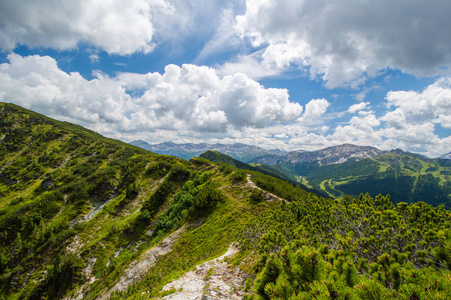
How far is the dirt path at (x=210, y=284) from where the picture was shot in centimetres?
1354

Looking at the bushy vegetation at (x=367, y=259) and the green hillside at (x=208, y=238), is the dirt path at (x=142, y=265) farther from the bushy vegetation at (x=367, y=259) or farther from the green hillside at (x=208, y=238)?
the bushy vegetation at (x=367, y=259)

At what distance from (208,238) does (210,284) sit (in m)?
19.6

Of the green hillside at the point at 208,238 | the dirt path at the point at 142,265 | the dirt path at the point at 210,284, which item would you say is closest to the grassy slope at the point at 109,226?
the green hillside at the point at 208,238

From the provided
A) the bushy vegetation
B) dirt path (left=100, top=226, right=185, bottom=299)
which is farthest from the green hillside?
dirt path (left=100, top=226, right=185, bottom=299)

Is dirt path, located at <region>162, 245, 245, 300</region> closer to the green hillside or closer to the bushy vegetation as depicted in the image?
the green hillside

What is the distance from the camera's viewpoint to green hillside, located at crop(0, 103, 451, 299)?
20.8ft

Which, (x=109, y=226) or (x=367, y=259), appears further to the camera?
(x=109, y=226)

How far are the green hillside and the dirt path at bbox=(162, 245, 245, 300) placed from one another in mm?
251

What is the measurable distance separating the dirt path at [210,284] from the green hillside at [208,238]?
251mm

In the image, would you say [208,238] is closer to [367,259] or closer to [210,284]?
[210,284]

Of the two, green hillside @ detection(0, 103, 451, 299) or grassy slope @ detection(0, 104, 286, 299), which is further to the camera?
grassy slope @ detection(0, 104, 286, 299)

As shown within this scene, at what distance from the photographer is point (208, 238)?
1344 inches

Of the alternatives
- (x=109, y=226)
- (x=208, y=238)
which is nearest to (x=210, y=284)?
(x=208, y=238)

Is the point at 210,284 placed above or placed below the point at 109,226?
above
